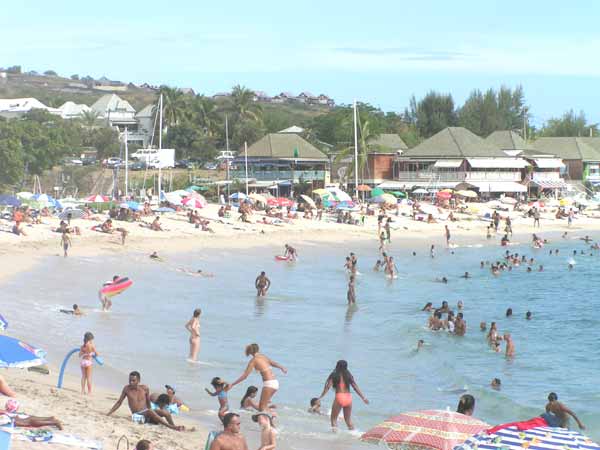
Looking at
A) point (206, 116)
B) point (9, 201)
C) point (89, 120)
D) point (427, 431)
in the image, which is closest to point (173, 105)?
point (206, 116)

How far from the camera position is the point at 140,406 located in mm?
12617

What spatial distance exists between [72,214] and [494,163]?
3393 cm

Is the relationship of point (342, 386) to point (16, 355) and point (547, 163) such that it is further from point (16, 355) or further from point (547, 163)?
point (547, 163)

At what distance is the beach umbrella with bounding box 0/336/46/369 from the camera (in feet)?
39.1

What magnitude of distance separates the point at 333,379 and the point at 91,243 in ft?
79.0

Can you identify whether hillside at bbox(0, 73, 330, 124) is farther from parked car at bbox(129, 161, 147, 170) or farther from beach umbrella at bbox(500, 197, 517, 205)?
beach umbrella at bbox(500, 197, 517, 205)

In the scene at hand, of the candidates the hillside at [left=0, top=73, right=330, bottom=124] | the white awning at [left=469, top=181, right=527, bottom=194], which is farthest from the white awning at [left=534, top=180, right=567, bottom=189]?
the hillside at [left=0, top=73, right=330, bottom=124]

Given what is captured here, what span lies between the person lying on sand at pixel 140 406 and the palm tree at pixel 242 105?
6441 cm

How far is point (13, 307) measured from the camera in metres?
22.2

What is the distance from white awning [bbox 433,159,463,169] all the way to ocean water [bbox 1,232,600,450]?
88.1 ft

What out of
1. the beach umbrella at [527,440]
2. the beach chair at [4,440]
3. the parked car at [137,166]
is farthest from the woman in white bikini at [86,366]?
the parked car at [137,166]

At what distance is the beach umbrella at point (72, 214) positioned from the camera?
39.2 metres

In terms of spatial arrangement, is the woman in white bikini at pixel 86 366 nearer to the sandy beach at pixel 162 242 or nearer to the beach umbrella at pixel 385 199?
the sandy beach at pixel 162 242

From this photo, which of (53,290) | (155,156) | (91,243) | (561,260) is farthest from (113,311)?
(155,156)
